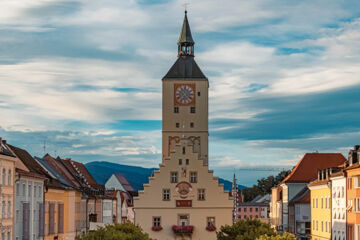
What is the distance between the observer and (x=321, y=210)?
294 ft

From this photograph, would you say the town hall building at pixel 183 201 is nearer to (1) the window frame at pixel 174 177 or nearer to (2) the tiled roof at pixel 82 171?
(1) the window frame at pixel 174 177

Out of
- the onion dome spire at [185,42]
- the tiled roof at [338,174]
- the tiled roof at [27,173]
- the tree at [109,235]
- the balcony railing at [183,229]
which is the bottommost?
the balcony railing at [183,229]

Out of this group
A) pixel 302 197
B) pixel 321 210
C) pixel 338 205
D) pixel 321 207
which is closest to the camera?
pixel 338 205

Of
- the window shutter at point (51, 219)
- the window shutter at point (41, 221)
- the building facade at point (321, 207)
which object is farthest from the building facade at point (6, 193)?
the building facade at point (321, 207)

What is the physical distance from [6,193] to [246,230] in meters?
24.2

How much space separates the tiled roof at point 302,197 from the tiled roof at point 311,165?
2059 mm

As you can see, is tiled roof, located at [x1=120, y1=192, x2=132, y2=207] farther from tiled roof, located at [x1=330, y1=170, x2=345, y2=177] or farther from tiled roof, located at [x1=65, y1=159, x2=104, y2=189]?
tiled roof, located at [x1=330, y1=170, x2=345, y2=177]

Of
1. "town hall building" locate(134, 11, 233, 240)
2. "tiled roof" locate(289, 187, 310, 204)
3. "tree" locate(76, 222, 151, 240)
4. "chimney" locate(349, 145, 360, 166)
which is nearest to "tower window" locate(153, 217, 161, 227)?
"town hall building" locate(134, 11, 233, 240)

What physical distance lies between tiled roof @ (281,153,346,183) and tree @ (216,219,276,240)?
32318 millimetres

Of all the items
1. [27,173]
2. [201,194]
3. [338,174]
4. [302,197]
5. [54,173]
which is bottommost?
[302,197]

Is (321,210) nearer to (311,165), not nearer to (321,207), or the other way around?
(321,207)

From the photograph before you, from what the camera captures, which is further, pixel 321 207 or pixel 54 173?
pixel 54 173

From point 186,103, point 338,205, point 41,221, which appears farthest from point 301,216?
point 41,221

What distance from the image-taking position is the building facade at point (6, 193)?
195 ft
